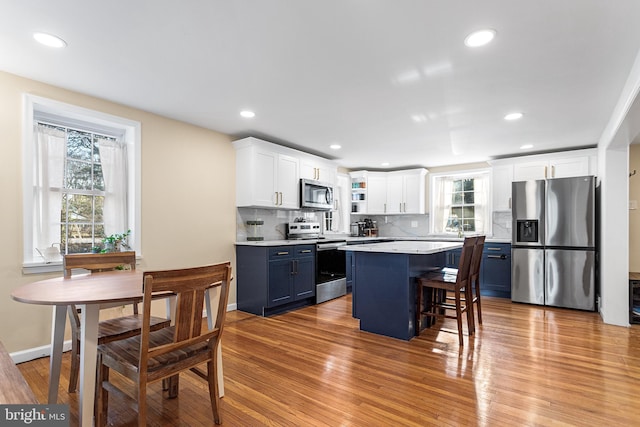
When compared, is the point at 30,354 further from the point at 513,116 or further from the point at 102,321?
the point at 513,116

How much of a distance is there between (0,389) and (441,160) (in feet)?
20.0

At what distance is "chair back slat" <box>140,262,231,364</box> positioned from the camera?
4.91 feet

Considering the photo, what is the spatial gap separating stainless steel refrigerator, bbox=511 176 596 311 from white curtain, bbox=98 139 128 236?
5.05 metres

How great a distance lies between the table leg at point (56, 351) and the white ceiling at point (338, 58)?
68.4 inches

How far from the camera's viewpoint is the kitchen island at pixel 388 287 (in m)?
3.18

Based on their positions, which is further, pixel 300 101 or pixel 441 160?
pixel 441 160

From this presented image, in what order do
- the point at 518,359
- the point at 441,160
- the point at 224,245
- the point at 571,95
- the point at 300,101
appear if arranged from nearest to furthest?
the point at 518,359, the point at 571,95, the point at 300,101, the point at 224,245, the point at 441,160

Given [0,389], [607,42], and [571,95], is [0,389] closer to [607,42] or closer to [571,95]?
[607,42]

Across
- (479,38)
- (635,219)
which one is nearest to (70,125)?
(479,38)

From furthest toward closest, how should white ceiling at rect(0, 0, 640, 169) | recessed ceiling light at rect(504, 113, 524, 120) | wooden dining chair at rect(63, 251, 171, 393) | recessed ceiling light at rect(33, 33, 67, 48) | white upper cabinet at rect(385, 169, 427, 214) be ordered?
white upper cabinet at rect(385, 169, 427, 214) → recessed ceiling light at rect(504, 113, 524, 120) → recessed ceiling light at rect(33, 33, 67, 48) → wooden dining chair at rect(63, 251, 171, 393) → white ceiling at rect(0, 0, 640, 169)

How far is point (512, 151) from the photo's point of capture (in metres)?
5.27

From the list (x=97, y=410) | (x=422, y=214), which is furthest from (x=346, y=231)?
(x=97, y=410)

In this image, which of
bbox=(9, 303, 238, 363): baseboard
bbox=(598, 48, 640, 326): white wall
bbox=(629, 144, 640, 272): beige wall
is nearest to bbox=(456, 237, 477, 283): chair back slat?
bbox=(598, 48, 640, 326): white wall

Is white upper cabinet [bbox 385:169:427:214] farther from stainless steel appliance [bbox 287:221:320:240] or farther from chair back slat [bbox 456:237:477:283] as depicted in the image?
chair back slat [bbox 456:237:477:283]
